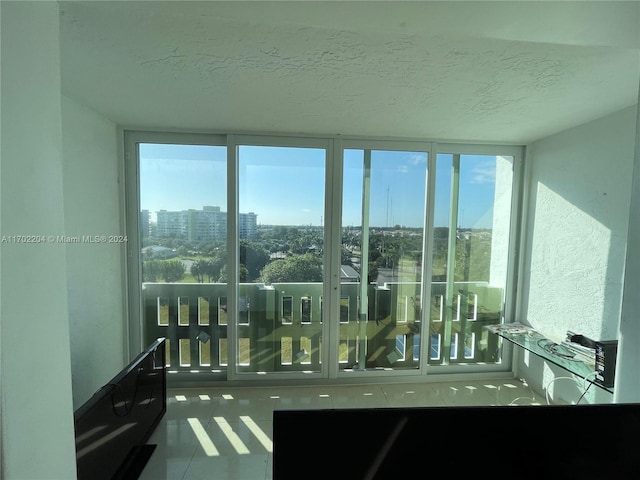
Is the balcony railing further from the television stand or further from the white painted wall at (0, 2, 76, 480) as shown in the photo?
the white painted wall at (0, 2, 76, 480)

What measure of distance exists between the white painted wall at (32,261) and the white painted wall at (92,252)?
134 cm

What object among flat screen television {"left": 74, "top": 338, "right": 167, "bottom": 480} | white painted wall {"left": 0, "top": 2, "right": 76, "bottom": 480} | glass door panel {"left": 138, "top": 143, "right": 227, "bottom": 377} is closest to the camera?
white painted wall {"left": 0, "top": 2, "right": 76, "bottom": 480}

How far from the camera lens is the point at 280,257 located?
97.8 inches

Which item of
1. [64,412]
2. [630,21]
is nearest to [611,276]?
[630,21]

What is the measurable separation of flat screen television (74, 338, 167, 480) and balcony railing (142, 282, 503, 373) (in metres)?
0.48

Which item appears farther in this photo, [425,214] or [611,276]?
[425,214]

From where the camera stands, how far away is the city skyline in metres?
2.36

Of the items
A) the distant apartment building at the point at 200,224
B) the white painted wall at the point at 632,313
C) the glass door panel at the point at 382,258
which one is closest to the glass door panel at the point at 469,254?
the glass door panel at the point at 382,258

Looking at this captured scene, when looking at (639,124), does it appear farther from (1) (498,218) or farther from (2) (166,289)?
(2) (166,289)

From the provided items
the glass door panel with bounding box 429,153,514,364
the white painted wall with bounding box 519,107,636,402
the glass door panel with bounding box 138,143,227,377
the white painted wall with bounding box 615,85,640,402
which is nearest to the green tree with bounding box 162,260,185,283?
the glass door panel with bounding box 138,143,227,377

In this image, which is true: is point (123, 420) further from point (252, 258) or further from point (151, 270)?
point (252, 258)

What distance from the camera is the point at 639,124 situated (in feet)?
3.27

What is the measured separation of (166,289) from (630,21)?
3.29 metres

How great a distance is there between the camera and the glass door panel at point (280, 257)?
2.41 meters
